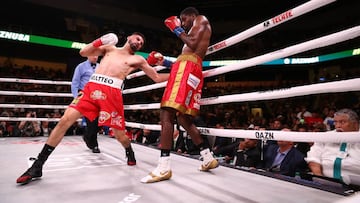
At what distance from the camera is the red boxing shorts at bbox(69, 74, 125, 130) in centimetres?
195

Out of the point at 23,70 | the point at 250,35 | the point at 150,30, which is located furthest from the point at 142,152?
the point at 150,30

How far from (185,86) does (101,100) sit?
69cm

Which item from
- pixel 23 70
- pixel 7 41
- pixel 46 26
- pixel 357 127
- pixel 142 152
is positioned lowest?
pixel 142 152

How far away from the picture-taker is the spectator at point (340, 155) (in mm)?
1646

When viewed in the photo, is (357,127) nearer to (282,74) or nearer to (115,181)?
(115,181)

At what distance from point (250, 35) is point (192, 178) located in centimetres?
107

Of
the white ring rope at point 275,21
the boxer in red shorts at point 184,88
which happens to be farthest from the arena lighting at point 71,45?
the boxer in red shorts at point 184,88

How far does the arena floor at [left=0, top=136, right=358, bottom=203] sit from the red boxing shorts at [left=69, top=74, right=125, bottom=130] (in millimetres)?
369

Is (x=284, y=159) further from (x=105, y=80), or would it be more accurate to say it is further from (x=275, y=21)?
(x=105, y=80)

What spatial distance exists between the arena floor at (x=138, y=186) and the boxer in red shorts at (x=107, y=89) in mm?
269

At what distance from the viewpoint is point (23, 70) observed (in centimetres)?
1018

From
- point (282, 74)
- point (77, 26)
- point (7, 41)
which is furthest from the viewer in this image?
point (282, 74)

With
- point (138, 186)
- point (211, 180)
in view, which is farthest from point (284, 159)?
point (138, 186)

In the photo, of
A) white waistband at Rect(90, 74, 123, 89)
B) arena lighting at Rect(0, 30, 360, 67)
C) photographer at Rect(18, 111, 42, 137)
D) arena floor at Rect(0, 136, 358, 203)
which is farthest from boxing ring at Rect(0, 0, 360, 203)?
arena lighting at Rect(0, 30, 360, 67)
